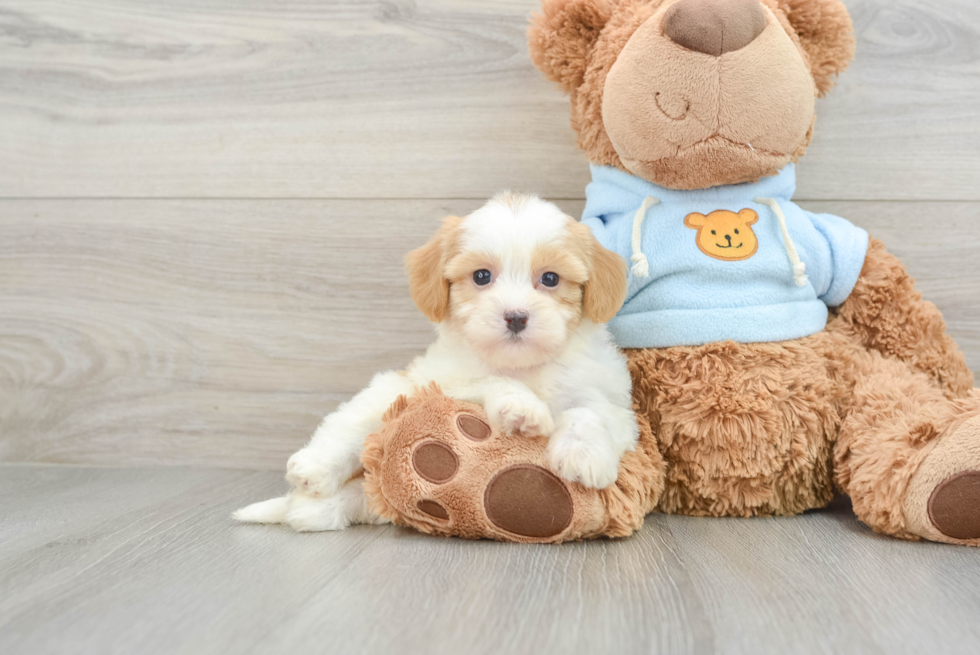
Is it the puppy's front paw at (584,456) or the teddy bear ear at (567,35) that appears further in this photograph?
the teddy bear ear at (567,35)

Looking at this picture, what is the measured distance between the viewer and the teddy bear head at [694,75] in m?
1.03

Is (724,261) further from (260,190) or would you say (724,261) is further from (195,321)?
(195,321)

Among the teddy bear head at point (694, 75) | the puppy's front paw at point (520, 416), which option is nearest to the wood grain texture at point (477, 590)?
the puppy's front paw at point (520, 416)

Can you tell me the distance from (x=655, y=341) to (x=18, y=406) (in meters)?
1.28

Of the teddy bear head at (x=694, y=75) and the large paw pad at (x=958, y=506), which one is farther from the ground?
the teddy bear head at (x=694, y=75)

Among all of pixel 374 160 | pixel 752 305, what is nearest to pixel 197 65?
pixel 374 160

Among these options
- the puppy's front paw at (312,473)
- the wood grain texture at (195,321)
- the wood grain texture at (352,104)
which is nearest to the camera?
the puppy's front paw at (312,473)

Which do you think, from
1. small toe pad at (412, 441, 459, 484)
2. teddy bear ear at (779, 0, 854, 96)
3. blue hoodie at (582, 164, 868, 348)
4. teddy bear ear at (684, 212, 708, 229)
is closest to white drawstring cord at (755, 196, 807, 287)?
blue hoodie at (582, 164, 868, 348)

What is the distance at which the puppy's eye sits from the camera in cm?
101

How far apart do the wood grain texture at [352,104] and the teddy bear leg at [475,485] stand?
0.61 m

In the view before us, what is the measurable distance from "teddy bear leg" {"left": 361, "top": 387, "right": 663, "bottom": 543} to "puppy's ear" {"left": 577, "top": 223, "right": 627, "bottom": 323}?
7.7 inches

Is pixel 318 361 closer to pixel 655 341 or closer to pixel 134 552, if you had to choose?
pixel 134 552

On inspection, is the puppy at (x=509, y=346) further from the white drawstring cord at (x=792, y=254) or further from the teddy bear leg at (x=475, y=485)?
the white drawstring cord at (x=792, y=254)

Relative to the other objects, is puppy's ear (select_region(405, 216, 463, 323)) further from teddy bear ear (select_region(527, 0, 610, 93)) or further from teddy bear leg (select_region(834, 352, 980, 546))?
teddy bear leg (select_region(834, 352, 980, 546))
